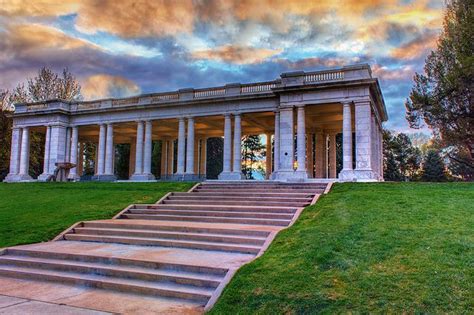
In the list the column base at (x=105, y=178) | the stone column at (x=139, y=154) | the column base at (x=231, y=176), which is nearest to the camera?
the column base at (x=231, y=176)

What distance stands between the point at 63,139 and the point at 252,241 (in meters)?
32.5

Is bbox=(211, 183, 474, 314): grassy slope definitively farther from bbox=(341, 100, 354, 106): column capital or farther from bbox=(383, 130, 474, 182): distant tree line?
bbox=(383, 130, 474, 182): distant tree line

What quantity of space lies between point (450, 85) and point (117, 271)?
27.0 m

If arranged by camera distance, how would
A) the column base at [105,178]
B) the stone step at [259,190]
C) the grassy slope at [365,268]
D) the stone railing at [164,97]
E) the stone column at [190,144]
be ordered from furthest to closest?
the column base at [105,178] < the stone railing at [164,97] < the stone column at [190,144] < the stone step at [259,190] < the grassy slope at [365,268]

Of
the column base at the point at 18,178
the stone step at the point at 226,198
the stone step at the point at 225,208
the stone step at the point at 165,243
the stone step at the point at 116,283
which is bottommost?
the stone step at the point at 116,283

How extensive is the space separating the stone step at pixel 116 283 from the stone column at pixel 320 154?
28295mm

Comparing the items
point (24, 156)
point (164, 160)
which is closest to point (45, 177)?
point (24, 156)

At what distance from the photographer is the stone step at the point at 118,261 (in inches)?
318

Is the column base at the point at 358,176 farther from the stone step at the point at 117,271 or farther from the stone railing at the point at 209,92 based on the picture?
the stone step at the point at 117,271

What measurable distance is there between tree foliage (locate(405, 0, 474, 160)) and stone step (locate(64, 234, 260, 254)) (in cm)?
2255

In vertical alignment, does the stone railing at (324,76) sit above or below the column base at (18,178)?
above

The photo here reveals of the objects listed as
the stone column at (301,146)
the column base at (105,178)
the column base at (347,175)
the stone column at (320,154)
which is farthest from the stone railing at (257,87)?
the column base at (105,178)

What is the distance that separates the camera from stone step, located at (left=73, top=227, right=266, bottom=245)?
1045 centimetres

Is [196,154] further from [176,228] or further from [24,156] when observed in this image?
[176,228]
